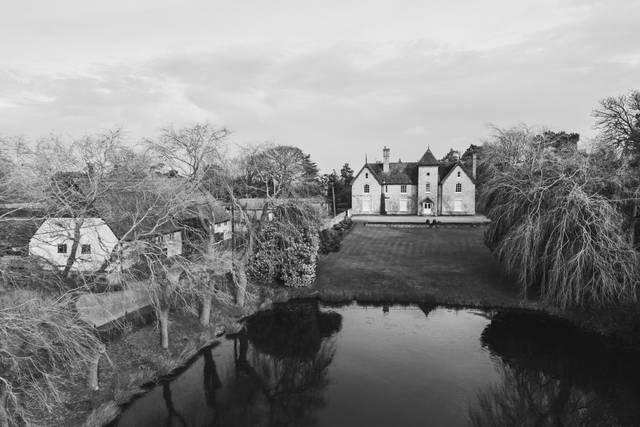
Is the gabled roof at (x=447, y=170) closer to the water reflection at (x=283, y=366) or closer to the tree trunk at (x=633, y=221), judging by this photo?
the tree trunk at (x=633, y=221)

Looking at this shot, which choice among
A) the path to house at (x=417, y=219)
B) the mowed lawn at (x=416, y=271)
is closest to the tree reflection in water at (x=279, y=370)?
the mowed lawn at (x=416, y=271)

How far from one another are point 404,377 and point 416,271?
15.2m

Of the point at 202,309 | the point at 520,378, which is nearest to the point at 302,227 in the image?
the point at 202,309

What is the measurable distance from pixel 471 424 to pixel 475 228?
3668cm

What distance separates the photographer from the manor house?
58.7 m

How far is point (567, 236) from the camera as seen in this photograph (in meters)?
22.2

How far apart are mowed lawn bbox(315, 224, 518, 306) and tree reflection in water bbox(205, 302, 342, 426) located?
15.5 feet

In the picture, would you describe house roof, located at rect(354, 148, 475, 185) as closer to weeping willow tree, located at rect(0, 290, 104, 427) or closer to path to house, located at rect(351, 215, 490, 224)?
path to house, located at rect(351, 215, 490, 224)

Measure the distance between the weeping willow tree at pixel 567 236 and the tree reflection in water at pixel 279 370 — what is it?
11864 mm

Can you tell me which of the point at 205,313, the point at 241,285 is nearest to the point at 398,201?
the point at 241,285

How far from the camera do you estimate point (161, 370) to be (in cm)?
1741

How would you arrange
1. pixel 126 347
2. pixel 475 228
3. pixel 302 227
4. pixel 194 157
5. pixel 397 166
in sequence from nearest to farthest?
pixel 126 347 < pixel 194 157 < pixel 302 227 < pixel 475 228 < pixel 397 166

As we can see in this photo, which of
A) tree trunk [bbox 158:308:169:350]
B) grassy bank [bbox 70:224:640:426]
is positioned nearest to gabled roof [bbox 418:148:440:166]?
grassy bank [bbox 70:224:640:426]

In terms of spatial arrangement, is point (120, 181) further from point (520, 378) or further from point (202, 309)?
point (520, 378)
